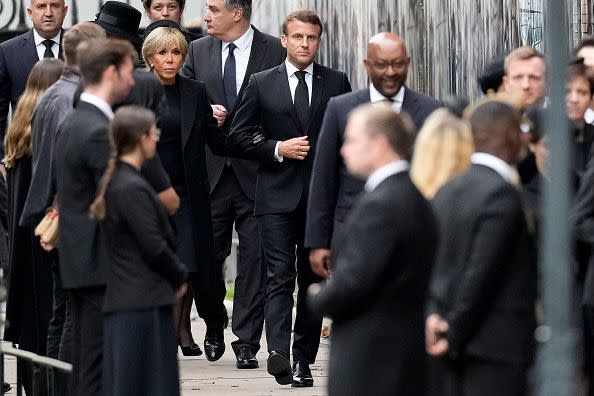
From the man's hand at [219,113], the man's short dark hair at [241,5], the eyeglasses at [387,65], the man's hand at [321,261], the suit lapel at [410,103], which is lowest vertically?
the man's hand at [321,261]

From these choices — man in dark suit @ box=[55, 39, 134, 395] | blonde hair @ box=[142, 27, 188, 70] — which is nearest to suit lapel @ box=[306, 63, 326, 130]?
blonde hair @ box=[142, 27, 188, 70]

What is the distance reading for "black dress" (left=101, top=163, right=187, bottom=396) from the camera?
349 inches

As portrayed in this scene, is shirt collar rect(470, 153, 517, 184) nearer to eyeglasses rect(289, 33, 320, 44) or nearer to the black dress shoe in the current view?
eyeglasses rect(289, 33, 320, 44)

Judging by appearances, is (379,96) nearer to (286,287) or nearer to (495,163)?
(286,287)

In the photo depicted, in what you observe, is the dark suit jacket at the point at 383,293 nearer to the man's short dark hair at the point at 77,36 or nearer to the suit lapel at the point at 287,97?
the man's short dark hair at the point at 77,36

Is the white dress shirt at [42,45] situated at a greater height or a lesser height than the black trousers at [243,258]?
greater

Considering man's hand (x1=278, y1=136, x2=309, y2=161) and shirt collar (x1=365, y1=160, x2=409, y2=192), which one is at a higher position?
man's hand (x1=278, y1=136, x2=309, y2=161)

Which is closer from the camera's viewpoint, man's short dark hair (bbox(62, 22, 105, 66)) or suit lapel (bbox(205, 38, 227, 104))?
man's short dark hair (bbox(62, 22, 105, 66))

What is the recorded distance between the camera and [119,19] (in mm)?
12344

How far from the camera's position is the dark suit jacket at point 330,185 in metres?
10.5

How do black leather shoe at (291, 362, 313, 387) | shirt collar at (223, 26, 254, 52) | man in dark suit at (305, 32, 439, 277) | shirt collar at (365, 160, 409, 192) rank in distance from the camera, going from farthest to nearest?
1. shirt collar at (223, 26, 254, 52)
2. black leather shoe at (291, 362, 313, 387)
3. man in dark suit at (305, 32, 439, 277)
4. shirt collar at (365, 160, 409, 192)

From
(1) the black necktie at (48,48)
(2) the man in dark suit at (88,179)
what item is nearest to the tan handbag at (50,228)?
(2) the man in dark suit at (88,179)

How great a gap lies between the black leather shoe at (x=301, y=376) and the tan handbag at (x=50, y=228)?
2558 millimetres

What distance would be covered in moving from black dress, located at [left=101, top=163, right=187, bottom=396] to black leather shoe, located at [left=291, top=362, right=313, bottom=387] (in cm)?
297
